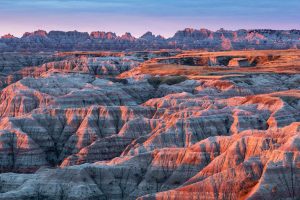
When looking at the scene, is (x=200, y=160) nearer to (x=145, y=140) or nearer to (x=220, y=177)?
(x=220, y=177)

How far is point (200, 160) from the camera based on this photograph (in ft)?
226

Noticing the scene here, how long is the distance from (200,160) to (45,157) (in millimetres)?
36113

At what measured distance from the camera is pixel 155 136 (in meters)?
86.4

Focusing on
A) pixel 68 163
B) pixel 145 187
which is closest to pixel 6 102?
pixel 68 163

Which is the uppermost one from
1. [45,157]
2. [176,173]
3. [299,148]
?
[299,148]

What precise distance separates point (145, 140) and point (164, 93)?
44.9 meters

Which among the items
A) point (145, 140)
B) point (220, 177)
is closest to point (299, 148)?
point (220, 177)

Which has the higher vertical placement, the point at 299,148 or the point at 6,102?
the point at 299,148

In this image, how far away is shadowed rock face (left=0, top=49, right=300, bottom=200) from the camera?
59.3 m

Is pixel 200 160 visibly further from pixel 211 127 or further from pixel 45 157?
pixel 45 157

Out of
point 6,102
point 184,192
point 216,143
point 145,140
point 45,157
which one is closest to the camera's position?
point 184,192

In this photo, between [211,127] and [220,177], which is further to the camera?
[211,127]

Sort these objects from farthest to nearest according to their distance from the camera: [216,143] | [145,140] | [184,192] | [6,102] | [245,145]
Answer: [6,102]
[145,140]
[216,143]
[245,145]
[184,192]

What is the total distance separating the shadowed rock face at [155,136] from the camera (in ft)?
194
